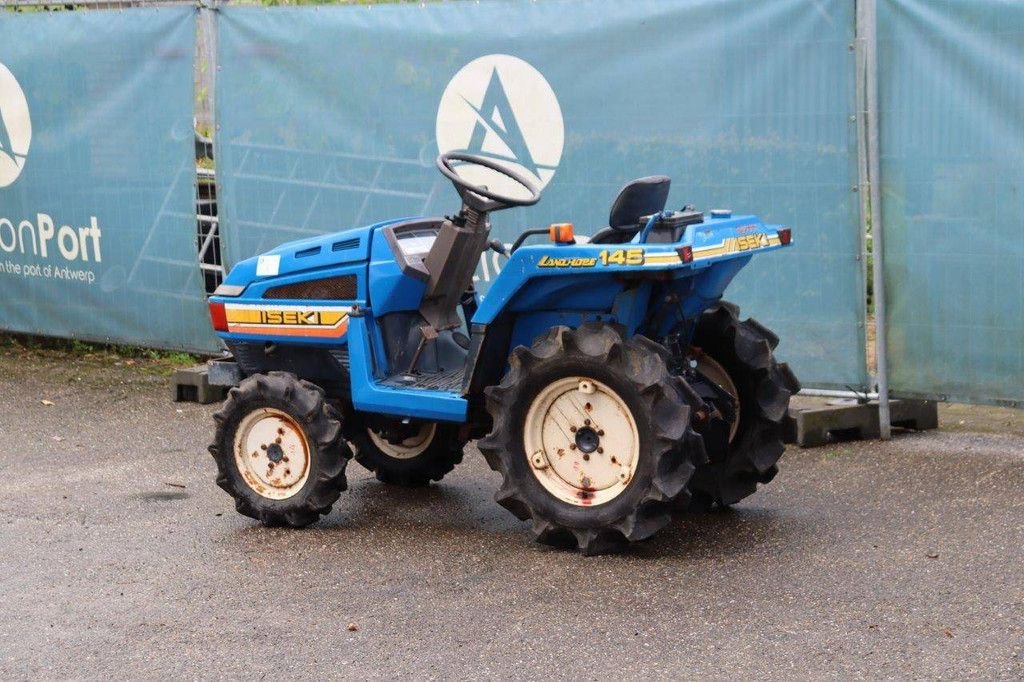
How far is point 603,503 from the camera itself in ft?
19.2

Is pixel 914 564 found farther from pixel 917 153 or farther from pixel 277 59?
pixel 277 59

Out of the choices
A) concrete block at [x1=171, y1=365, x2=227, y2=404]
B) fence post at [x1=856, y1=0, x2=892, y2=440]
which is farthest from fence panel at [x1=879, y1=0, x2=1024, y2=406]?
concrete block at [x1=171, y1=365, x2=227, y2=404]

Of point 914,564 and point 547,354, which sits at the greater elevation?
point 547,354

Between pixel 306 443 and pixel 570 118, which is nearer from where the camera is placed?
pixel 306 443

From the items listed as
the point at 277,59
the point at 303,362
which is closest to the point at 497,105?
the point at 277,59

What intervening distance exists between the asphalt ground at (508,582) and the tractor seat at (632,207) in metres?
1.24

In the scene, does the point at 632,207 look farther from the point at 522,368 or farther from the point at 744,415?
the point at 744,415

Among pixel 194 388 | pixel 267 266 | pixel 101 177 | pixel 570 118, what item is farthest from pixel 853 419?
pixel 101 177

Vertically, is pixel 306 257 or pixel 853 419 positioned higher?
pixel 306 257

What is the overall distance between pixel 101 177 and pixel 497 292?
4.94 m

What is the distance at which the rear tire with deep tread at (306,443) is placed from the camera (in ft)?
21.0

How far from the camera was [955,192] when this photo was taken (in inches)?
292

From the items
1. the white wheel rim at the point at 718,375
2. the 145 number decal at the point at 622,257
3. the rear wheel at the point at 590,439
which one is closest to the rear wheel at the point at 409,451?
the rear wheel at the point at 590,439

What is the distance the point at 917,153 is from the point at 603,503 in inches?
109
